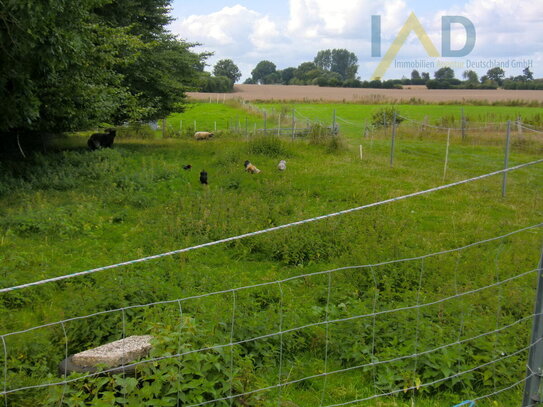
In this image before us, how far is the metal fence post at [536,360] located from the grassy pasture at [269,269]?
2.71ft

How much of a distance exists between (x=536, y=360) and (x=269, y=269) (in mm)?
4541

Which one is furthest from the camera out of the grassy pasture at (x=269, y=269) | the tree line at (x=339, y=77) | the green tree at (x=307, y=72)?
the green tree at (x=307, y=72)

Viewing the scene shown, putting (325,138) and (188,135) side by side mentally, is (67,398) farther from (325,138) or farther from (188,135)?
(188,135)

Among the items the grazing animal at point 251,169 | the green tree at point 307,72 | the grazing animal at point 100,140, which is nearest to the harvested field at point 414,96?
the green tree at point 307,72

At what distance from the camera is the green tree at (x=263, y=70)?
3802 inches

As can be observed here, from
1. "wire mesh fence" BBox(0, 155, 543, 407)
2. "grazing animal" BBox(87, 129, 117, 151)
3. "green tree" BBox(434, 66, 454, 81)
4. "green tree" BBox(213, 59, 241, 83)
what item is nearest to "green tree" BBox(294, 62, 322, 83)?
"green tree" BBox(213, 59, 241, 83)

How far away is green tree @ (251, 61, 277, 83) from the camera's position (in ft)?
317

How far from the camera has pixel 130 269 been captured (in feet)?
21.5

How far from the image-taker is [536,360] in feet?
10.0

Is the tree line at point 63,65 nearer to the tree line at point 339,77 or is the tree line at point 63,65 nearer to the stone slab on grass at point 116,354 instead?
the stone slab on grass at point 116,354

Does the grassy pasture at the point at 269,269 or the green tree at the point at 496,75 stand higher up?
the green tree at the point at 496,75

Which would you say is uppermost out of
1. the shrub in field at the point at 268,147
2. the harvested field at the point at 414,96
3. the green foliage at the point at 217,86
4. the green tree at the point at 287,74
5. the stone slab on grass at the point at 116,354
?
the green tree at the point at 287,74

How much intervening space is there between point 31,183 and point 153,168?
3.06 meters

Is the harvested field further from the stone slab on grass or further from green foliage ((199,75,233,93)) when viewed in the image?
the stone slab on grass
